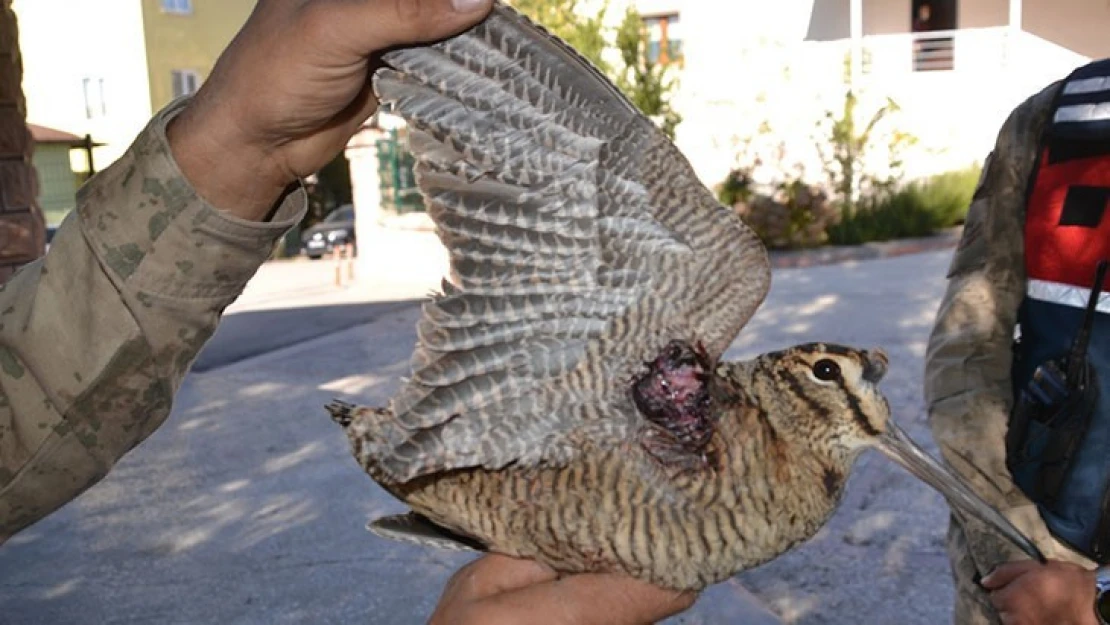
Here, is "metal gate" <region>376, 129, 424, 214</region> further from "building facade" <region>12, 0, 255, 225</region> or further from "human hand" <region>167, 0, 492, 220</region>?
"human hand" <region>167, 0, 492, 220</region>

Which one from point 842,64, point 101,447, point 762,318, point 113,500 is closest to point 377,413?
point 101,447

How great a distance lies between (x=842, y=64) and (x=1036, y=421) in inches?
629

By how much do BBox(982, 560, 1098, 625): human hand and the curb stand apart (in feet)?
36.9

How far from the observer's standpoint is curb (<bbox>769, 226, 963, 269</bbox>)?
1363 centimetres

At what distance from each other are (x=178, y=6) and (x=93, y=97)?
3209mm

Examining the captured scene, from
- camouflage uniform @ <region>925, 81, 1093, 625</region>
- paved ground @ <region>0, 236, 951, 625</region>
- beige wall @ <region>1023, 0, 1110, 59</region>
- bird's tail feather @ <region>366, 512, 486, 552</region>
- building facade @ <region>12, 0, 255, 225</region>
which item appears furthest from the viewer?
building facade @ <region>12, 0, 255, 225</region>

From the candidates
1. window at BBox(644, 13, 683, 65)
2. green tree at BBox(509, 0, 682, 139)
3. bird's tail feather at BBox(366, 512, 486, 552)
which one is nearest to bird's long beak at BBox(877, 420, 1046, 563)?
bird's tail feather at BBox(366, 512, 486, 552)

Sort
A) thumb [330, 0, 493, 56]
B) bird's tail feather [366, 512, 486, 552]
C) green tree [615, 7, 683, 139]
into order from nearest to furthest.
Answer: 1. thumb [330, 0, 493, 56]
2. bird's tail feather [366, 512, 486, 552]
3. green tree [615, 7, 683, 139]

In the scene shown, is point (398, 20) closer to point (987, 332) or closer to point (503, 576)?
point (503, 576)

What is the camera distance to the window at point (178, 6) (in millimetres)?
27167

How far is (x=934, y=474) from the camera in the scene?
1741 millimetres

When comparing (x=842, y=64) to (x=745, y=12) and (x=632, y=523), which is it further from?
(x=632, y=523)

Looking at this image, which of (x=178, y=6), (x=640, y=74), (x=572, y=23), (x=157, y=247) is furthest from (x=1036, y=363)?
(x=178, y=6)

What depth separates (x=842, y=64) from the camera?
17.2 metres
